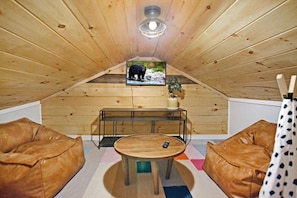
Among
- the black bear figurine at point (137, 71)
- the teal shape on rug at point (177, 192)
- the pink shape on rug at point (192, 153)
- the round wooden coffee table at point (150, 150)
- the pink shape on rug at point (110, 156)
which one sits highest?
the black bear figurine at point (137, 71)

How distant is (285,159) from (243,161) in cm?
79

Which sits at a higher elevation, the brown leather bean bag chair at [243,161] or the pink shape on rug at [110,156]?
the brown leather bean bag chair at [243,161]

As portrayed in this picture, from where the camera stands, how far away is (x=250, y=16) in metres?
1.24

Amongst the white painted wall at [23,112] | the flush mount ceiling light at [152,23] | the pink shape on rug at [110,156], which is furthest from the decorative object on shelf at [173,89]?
the white painted wall at [23,112]

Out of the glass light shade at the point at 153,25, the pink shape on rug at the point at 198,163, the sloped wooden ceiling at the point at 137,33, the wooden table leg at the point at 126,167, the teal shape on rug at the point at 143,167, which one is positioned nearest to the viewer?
the sloped wooden ceiling at the point at 137,33

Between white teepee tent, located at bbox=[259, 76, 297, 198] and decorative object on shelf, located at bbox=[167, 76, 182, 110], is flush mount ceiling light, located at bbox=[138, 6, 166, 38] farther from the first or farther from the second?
decorative object on shelf, located at bbox=[167, 76, 182, 110]

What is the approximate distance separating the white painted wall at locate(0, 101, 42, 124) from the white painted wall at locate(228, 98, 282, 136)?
12.5 feet

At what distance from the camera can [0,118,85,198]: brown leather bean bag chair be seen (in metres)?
1.70

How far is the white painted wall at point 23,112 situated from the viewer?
2701 mm

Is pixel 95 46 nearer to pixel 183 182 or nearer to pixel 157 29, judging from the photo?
pixel 157 29

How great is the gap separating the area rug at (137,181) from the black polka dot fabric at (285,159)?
0.75 metres

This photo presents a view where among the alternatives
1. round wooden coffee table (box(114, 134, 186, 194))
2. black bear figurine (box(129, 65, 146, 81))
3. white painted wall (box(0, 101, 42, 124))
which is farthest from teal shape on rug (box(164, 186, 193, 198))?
white painted wall (box(0, 101, 42, 124))

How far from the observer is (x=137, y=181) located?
84.1 inches

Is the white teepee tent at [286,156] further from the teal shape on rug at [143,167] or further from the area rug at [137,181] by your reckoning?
the teal shape on rug at [143,167]
